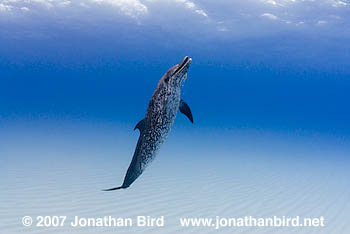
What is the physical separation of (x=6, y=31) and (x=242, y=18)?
137 feet

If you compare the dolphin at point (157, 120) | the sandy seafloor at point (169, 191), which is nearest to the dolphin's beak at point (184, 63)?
the dolphin at point (157, 120)

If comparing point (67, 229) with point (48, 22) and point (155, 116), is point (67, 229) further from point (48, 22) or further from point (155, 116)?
point (48, 22)

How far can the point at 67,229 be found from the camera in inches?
257

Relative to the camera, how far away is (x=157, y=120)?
2189 mm

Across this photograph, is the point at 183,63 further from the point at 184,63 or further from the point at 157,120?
the point at 157,120

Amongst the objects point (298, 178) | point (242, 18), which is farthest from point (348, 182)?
point (242, 18)

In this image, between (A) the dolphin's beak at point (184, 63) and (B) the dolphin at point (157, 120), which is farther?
(A) the dolphin's beak at point (184, 63)

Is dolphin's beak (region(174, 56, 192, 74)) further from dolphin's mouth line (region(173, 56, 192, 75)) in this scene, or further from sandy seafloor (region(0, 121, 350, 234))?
sandy seafloor (region(0, 121, 350, 234))

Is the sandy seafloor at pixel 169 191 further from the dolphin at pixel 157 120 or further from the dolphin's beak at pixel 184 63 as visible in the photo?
the dolphin's beak at pixel 184 63

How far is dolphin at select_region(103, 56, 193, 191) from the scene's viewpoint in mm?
2119

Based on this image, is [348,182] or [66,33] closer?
[348,182]

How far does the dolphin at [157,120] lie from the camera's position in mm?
2119

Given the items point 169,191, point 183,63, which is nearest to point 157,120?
point 183,63

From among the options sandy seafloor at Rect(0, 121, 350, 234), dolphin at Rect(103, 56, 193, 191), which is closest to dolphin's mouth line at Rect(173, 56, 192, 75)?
dolphin at Rect(103, 56, 193, 191)
